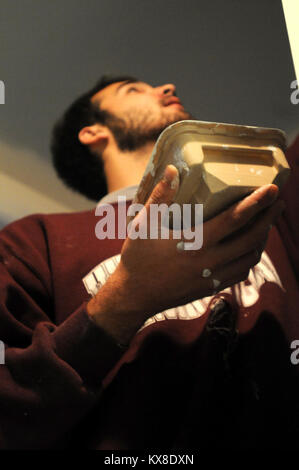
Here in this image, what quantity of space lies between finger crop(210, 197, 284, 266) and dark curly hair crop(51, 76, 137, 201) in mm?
558

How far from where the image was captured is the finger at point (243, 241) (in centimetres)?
53

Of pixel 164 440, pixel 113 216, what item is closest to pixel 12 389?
pixel 164 440

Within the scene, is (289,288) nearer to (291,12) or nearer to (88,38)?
(291,12)

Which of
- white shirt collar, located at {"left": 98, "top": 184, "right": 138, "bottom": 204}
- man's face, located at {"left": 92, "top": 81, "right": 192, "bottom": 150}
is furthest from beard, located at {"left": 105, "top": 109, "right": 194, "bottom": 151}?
white shirt collar, located at {"left": 98, "top": 184, "right": 138, "bottom": 204}

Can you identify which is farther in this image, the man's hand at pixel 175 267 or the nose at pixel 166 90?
the nose at pixel 166 90

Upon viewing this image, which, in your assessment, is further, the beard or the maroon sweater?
the beard

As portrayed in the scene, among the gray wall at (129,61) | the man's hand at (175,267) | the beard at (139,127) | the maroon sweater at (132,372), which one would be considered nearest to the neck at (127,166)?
the beard at (139,127)

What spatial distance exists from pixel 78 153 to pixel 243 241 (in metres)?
0.63

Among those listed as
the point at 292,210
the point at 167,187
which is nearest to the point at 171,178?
the point at 167,187

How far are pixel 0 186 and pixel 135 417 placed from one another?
56cm

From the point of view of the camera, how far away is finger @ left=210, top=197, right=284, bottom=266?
0.53 metres

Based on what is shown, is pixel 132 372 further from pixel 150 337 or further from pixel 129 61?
pixel 129 61

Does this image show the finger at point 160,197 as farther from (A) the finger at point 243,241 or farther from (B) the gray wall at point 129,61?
(B) the gray wall at point 129,61

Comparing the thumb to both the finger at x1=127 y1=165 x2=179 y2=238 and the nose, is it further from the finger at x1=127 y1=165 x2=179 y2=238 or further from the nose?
the nose
